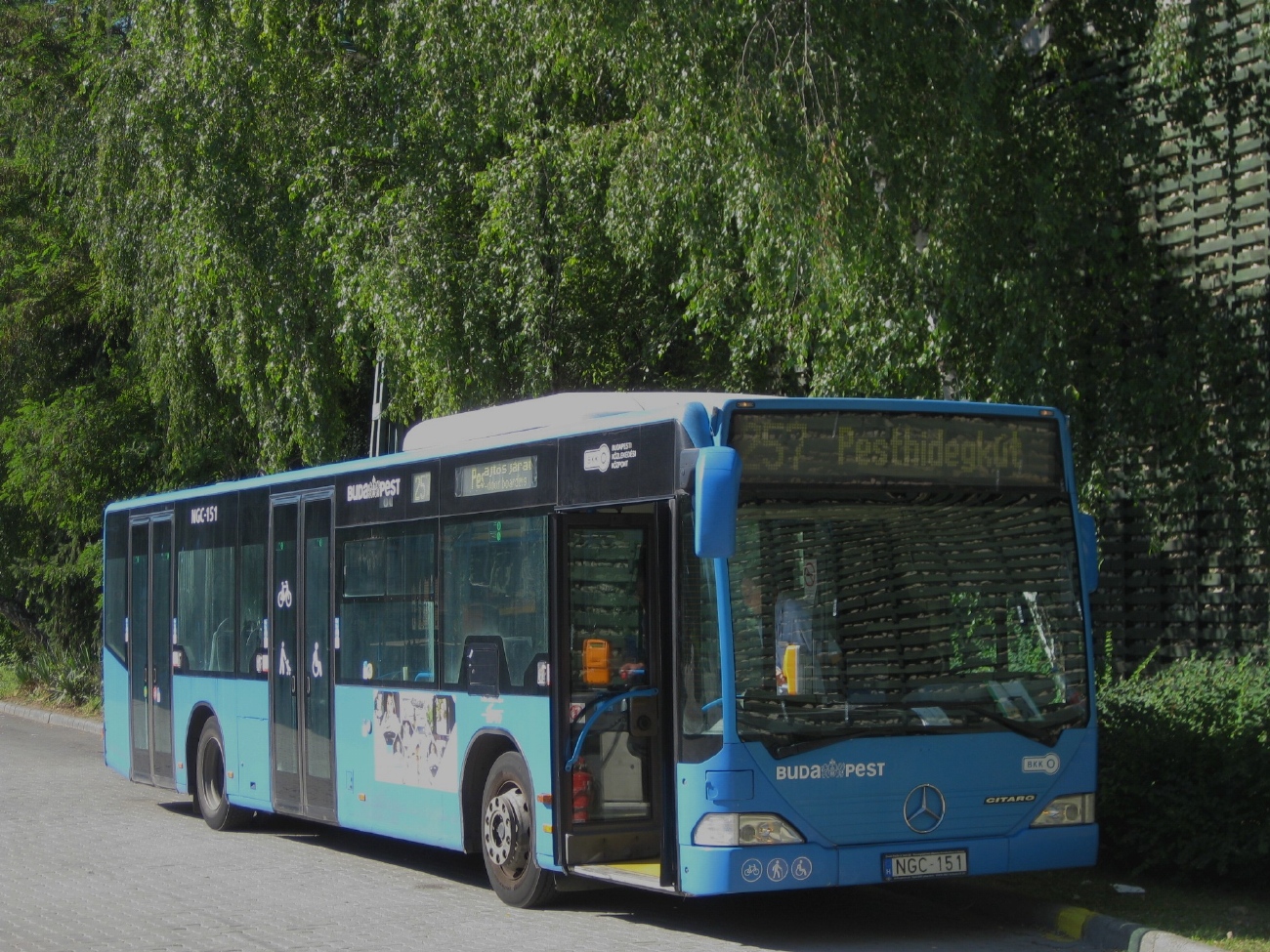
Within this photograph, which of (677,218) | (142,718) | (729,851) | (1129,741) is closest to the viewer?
(729,851)

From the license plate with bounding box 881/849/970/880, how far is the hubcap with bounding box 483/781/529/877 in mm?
2353

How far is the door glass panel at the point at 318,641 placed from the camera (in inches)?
491

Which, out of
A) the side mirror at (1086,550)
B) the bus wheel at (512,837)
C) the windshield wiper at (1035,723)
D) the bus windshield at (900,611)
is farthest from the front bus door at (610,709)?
the side mirror at (1086,550)

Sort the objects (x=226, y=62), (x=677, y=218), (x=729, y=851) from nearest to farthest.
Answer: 1. (x=729, y=851)
2. (x=677, y=218)
3. (x=226, y=62)

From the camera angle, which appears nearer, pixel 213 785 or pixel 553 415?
pixel 553 415

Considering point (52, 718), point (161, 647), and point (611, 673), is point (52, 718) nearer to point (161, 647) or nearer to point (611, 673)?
point (161, 647)

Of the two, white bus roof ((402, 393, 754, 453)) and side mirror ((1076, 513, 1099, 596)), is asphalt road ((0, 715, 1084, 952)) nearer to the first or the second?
side mirror ((1076, 513, 1099, 596))

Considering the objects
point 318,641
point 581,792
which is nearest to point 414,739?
point 318,641

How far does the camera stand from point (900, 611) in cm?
851

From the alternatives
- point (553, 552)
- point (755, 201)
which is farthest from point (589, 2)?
point (553, 552)

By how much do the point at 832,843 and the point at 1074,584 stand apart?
1996mm

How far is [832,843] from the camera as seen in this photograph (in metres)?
8.42

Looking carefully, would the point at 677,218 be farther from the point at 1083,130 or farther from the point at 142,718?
the point at 142,718

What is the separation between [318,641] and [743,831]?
207 inches
